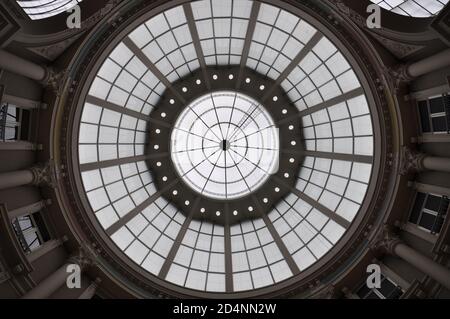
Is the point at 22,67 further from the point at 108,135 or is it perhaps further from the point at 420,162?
the point at 420,162

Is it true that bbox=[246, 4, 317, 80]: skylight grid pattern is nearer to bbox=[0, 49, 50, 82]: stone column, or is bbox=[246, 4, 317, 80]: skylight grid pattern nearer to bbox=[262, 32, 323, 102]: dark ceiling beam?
bbox=[262, 32, 323, 102]: dark ceiling beam

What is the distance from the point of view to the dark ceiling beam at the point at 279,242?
82.6 ft

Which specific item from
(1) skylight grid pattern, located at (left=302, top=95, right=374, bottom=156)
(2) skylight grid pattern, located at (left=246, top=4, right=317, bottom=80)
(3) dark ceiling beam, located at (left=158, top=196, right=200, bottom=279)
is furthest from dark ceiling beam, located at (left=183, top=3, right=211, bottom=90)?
(3) dark ceiling beam, located at (left=158, top=196, right=200, bottom=279)

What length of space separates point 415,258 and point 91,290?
17.7 metres

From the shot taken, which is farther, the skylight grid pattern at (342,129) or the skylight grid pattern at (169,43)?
the skylight grid pattern at (342,129)

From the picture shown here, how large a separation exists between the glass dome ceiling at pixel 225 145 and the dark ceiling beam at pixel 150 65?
9cm

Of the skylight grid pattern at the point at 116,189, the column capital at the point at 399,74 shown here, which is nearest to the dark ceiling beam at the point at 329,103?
the column capital at the point at 399,74

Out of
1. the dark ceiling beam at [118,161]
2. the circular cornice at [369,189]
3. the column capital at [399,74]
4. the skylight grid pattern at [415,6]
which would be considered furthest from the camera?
the dark ceiling beam at [118,161]

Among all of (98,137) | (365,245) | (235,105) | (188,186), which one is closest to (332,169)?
(365,245)

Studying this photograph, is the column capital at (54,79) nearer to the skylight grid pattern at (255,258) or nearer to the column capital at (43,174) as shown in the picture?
the column capital at (43,174)

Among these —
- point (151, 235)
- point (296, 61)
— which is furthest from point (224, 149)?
point (296, 61)

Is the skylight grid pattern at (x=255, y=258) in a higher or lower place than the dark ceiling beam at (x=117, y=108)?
lower
